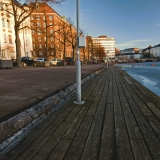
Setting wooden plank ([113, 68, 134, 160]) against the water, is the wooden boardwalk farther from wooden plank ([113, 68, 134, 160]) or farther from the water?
the water

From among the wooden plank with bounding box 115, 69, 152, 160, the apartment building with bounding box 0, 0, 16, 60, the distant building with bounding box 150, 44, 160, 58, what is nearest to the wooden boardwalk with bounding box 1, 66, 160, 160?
the wooden plank with bounding box 115, 69, 152, 160

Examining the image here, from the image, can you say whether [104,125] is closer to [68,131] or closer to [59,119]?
[68,131]

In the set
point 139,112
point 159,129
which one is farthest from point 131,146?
point 139,112

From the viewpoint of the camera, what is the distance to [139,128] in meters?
2.39

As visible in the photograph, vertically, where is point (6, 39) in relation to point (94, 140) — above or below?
above

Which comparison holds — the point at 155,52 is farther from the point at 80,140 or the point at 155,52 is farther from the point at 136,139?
the point at 80,140

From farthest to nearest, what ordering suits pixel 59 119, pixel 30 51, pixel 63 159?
pixel 30 51
pixel 59 119
pixel 63 159

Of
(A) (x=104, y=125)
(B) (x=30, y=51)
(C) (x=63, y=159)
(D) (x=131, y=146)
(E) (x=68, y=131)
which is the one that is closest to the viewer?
(C) (x=63, y=159)

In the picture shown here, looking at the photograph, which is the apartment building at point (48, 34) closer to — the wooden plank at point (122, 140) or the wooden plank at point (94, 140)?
the wooden plank at point (94, 140)

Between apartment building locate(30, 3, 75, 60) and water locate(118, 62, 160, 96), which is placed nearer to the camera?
water locate(118, 62, 160, 96)

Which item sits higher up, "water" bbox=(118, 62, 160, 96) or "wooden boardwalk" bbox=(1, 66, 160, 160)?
"wooden boardwalk" bbox=(1, 66, 160, 160)

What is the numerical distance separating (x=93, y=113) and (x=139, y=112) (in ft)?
3.29

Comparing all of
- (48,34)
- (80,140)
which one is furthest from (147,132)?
(48,34)

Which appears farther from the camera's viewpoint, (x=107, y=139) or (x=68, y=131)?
(x=68, y=131)
